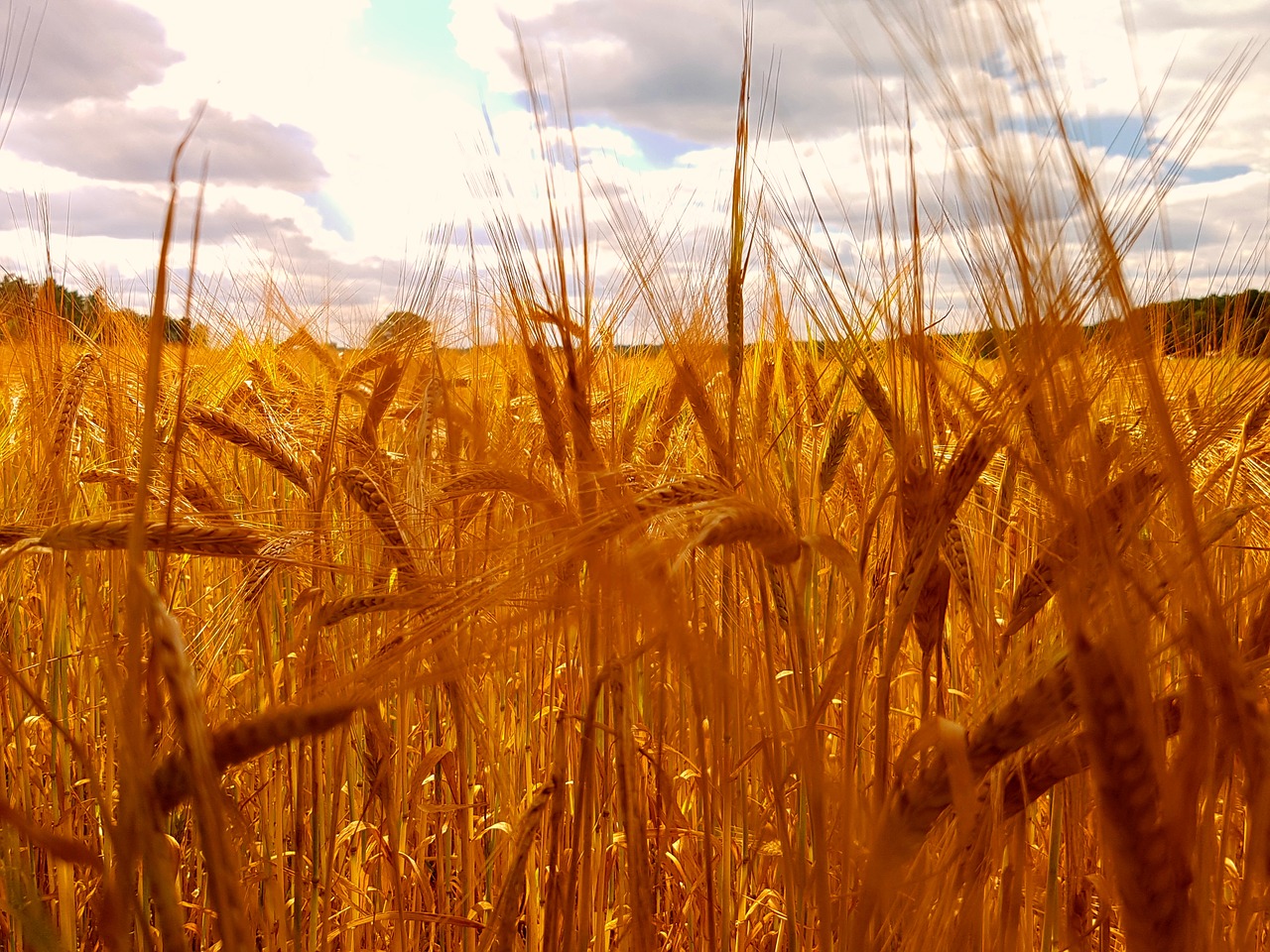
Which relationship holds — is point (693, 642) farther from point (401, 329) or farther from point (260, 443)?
point (401, 329)

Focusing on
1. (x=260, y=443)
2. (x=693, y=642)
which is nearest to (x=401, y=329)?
(x=260, y=443)

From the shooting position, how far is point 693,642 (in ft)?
2.40

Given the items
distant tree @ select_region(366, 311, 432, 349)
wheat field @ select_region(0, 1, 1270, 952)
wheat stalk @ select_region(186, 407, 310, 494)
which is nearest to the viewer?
wheat field @ select_region(0, 1, 1270, 952)

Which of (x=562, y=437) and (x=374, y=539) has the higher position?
(x=562, y=437)

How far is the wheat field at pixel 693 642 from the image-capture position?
21.6 inches

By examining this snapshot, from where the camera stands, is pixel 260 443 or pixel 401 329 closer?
pixel 260 443

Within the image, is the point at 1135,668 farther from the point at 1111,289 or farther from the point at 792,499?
the point at 792,499

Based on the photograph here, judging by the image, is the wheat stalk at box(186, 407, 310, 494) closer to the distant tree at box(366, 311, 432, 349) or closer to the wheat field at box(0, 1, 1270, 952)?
the wheat field at box(0, 1, 1270, 952)

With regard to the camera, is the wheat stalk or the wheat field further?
the wheat stalk

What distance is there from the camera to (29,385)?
166 centimetres

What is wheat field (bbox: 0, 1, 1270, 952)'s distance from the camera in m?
0.55

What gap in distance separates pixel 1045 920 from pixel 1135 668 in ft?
2.81

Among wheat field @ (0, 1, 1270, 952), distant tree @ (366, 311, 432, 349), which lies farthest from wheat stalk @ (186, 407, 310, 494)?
distant tree @ (366, 311, 432, 349)

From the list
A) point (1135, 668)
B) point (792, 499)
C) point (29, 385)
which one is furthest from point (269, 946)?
point (1135, 668)
